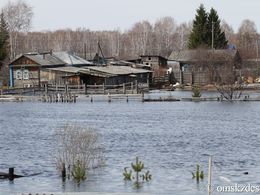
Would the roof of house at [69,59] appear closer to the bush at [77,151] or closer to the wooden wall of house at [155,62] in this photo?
the wooden wall of house at [155,62]

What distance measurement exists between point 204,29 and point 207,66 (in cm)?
851

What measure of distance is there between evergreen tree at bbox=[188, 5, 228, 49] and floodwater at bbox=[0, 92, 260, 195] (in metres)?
32.7

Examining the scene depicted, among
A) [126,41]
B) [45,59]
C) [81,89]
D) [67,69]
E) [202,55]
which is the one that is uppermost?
[126,41]

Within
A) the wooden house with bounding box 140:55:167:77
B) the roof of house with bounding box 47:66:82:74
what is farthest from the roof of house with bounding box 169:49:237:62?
the roof of house with bounding box 47:66:82:74

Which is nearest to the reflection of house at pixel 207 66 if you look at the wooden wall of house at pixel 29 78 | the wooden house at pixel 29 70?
the wooden house at pixel 29 70

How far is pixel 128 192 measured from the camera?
75.6 ft

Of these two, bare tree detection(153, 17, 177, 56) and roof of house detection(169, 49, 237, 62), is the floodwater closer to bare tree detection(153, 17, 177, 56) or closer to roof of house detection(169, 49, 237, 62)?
roof of house detection(169, 49, 237, 62)

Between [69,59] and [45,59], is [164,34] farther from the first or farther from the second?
[45,59]

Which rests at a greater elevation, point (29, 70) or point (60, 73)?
point (29, 70)

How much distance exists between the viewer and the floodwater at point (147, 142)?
81.9 ft

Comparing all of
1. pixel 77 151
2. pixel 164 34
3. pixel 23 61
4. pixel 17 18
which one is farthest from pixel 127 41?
pixel 77 151

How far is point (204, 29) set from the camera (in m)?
95.6

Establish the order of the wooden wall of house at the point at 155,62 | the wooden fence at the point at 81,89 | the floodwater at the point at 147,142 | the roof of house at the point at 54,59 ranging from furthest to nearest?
the wooden wall of house at the point at 155,62
the roof of house at the point at 54,59
the wooden fence at the point at 81,89
the floodwater at the point at 147,142

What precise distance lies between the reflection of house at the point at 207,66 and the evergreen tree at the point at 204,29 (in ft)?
10.5
